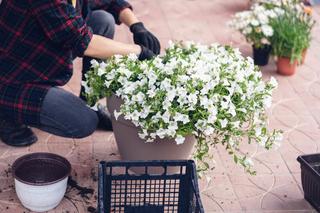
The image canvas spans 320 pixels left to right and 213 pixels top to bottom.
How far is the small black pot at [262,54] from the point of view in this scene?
4254mm

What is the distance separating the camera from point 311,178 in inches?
115

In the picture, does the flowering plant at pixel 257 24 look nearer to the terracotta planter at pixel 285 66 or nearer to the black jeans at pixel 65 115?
the terracotta planter at pixel 285 66

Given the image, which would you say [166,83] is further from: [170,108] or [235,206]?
[235,206]

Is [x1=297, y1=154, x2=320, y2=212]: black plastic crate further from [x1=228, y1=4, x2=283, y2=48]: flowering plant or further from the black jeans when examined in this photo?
[x1=228, y1=4, x2=283, y2=48]: flowering plant

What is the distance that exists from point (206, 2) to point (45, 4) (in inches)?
116

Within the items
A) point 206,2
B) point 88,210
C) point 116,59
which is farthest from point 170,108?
point 206,2

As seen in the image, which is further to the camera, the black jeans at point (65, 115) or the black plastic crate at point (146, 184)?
the black jeans at point (65, 115)

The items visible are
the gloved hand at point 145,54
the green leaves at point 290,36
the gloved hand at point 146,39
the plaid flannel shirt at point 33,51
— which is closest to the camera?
Answer: the plaid flannel shirt at point 33,51

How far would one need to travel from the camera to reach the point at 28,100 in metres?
2.80

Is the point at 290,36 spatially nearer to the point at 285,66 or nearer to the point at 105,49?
the point at 285,66

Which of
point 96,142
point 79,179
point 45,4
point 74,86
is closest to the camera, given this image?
point 45,4

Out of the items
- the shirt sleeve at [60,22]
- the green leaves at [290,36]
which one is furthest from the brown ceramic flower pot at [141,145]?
the green leaves at [290,36]

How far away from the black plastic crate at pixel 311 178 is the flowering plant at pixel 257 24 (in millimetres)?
1312

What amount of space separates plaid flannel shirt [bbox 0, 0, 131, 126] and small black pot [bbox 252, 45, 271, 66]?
5.54ft
